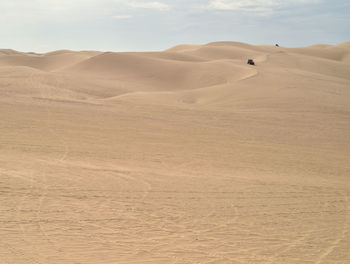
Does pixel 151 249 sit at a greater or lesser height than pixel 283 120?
lesser

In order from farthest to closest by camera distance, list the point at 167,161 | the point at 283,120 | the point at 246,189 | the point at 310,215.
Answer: the point at 283,120
the point at 167,161
the point at 246,189
the point at 310,215

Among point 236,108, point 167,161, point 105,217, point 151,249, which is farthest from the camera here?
point 236,108

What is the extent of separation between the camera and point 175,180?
9469 mm

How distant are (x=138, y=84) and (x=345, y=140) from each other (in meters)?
27.3

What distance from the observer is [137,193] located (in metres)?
8.29

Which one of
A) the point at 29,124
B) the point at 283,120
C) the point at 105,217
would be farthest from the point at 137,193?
the point at 283,120

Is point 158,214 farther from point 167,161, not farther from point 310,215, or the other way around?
point 167,161

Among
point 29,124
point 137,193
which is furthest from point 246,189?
point 29,124

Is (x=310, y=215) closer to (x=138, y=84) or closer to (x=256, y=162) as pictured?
(x=256, y=162)

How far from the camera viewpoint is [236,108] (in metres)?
20.4

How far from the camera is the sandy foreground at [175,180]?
5.98m

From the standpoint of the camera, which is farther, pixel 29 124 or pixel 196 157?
pixel 29 124

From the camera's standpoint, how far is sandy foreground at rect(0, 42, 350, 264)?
598 cm

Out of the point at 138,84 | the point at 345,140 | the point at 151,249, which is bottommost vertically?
the point at 151,249
